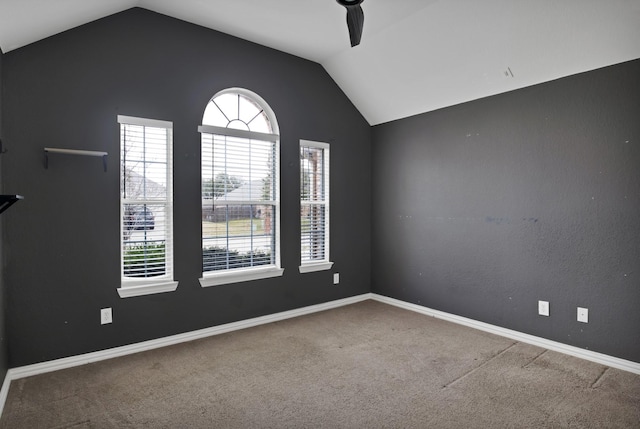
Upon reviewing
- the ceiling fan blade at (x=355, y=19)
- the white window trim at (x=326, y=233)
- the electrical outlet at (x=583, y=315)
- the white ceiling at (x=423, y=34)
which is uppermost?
the white ceiling at (x=423, y=34)

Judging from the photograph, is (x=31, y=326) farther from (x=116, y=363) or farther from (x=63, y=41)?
(x=63, y=41)

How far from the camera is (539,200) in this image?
11.1 ft

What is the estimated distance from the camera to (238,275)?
3816mm

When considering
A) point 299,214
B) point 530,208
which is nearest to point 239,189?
point 299,214

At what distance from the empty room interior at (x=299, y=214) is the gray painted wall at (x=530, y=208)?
0.02 meters

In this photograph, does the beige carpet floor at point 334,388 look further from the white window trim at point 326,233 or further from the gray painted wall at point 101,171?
the white window trim at point 326,233

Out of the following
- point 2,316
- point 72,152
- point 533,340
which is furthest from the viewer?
point 533,340

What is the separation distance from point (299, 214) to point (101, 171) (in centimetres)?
197

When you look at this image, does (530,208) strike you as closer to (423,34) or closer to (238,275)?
(423,34)

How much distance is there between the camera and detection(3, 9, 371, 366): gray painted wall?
9.19 ft

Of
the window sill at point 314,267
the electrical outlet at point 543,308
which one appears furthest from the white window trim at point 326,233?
the electrical outlet at point 543,308

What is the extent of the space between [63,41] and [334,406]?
3.23 m

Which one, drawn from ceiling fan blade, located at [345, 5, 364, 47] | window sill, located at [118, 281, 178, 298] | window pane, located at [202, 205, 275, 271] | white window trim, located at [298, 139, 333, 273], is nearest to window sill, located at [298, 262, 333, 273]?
white window trim, located at [298, 139, 333, 273]

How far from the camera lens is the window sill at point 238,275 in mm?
3645
